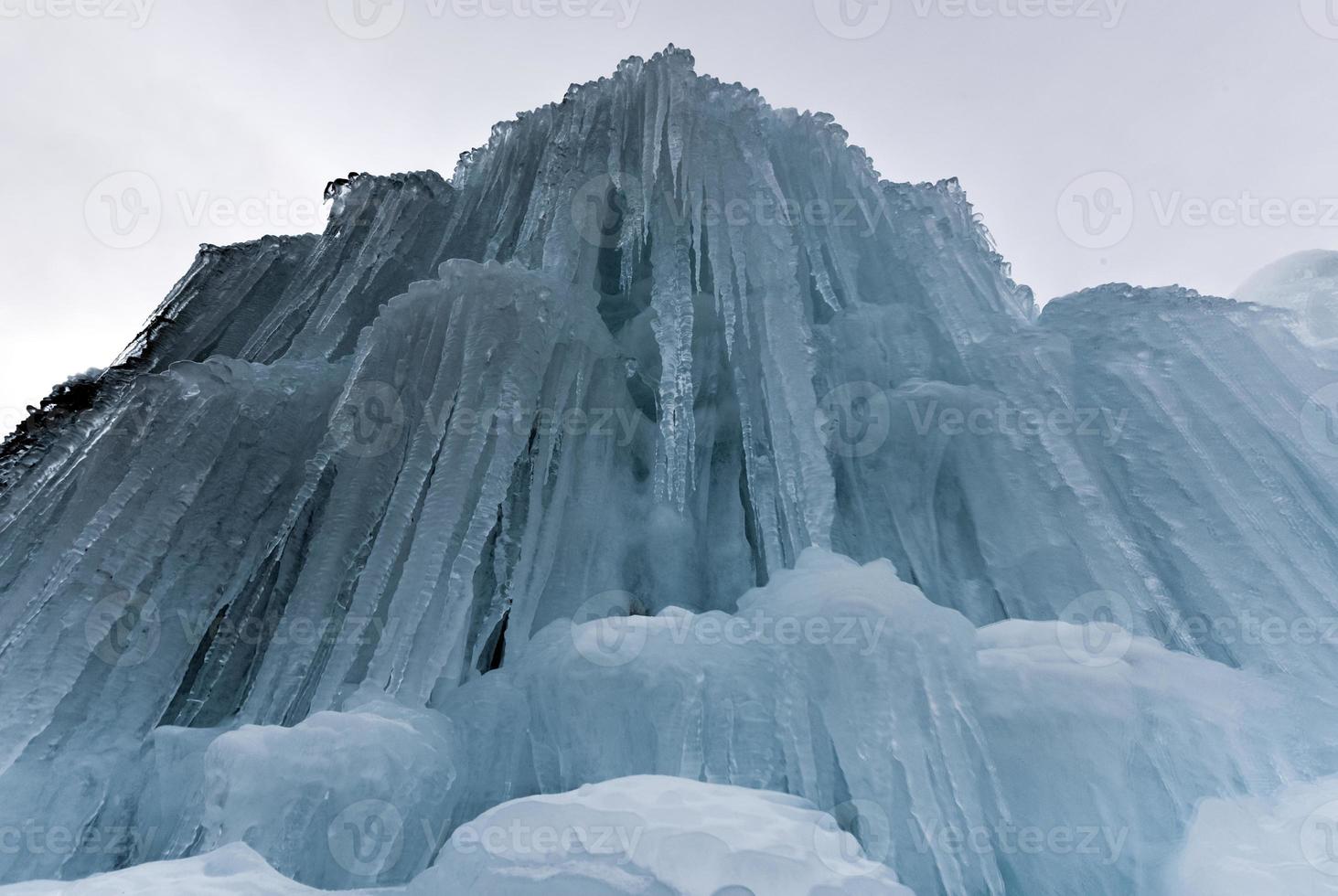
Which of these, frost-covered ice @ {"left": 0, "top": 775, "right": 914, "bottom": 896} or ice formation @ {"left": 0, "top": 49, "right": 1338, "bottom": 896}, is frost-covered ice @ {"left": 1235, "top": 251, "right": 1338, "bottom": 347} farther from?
frost-covered ice @ {"left": 0, "top": 775, "right": 914, "bottom": 896}

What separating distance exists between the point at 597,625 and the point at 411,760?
907 millimetres

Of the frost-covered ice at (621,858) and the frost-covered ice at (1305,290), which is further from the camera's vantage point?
the frost-covered ice at (1305,290)

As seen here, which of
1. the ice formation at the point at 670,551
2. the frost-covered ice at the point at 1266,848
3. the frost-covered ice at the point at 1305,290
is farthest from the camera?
the frost-covered ice at the point at 1305,290

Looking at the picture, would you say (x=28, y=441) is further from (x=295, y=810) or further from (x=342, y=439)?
(x=295, y=810)

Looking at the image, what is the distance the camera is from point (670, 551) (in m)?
5.00

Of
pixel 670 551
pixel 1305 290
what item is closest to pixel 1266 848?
pixel 670 551

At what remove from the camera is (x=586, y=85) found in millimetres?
7051

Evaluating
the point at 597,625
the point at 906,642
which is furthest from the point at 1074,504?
the point at 597,625

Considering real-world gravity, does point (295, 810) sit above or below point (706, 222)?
below

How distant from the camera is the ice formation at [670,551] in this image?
9.43 ft

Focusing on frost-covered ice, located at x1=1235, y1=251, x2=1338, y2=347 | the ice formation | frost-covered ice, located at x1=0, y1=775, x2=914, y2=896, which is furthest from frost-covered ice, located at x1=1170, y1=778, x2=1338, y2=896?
frost-covered ice, located at x1=1235, y1=251, x2=1338, y2=347

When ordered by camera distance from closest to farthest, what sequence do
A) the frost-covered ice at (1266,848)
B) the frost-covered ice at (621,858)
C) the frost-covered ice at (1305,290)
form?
the frost-covered ice at (621,858)
the frost-covered ice at (1266,848)
the frost-covered ice at (1305,290)

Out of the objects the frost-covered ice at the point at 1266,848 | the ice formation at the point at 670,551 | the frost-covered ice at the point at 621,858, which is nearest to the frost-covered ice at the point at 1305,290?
the ice formation at the point at 670,551

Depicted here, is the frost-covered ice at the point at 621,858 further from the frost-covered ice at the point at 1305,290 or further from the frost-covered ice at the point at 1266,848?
the frost-covered ice at the point at 1305,290
